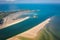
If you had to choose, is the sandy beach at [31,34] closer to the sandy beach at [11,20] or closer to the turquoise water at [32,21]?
the turquoise water at [32,21]

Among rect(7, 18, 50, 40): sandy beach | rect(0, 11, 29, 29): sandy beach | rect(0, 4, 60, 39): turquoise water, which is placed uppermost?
rect(0, 11, 29, 29): sandy beach

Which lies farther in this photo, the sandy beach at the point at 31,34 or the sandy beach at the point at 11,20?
the sandy beach at the point at 11,20

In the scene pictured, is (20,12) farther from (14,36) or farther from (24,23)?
(14,36)

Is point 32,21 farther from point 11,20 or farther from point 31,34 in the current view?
point 11,20

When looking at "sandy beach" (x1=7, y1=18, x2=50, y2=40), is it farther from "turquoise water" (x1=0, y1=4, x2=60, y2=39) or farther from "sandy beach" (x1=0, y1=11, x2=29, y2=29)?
"sandy beach" (x1=0, y1=11, x2=29, y2=29)

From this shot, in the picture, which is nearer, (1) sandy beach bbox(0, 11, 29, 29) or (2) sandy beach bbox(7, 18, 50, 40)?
(2) sandy beach bbox(7, 18, 50, 40)

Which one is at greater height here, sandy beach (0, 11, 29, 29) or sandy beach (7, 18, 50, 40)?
sandy beach (0, 11, 29, 29)

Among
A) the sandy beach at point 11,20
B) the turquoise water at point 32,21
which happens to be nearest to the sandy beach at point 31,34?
the turquoise water at point 32,21

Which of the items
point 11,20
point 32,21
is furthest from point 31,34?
point 11,20

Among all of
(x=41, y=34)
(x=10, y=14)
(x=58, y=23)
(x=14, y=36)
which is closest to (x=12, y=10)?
(x=10, y=14)

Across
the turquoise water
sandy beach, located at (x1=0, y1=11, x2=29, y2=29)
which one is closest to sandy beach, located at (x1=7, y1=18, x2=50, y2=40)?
the turquoise water

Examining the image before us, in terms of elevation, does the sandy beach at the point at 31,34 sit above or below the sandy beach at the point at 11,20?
below
